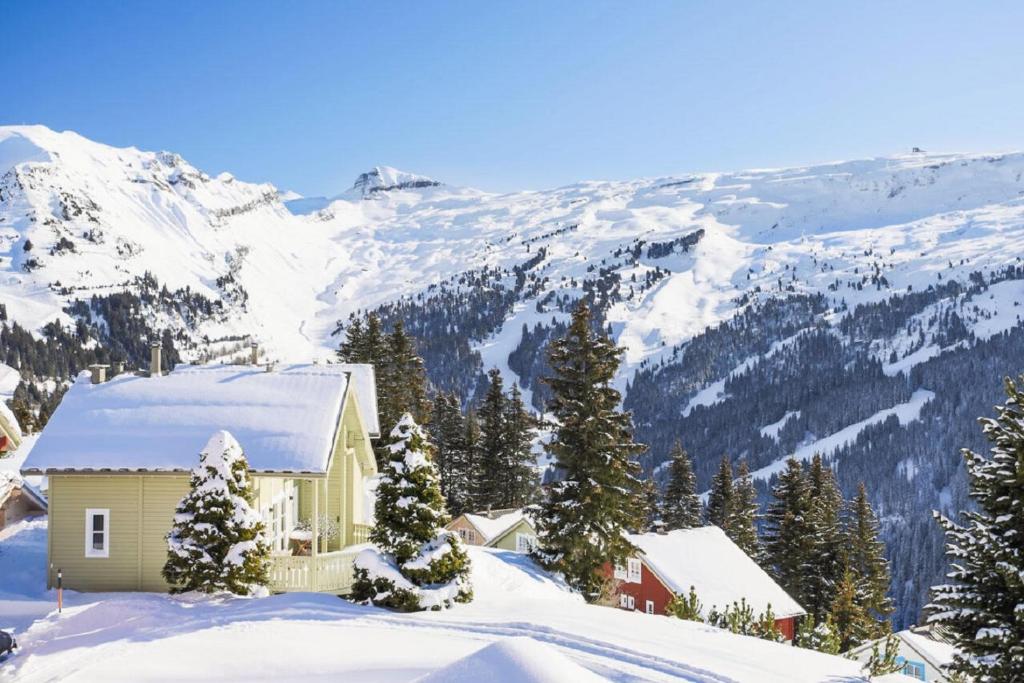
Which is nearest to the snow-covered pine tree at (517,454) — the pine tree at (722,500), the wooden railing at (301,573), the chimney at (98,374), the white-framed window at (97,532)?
Result: the pine tree at (722,500)

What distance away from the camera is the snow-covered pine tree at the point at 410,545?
20.8m

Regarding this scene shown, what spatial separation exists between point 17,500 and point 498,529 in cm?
2939

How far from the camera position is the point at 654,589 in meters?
53.7

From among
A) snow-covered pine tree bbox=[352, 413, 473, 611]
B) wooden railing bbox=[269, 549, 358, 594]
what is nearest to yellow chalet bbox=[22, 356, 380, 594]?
wooden railing bbox=[269, 549, 358, 594]

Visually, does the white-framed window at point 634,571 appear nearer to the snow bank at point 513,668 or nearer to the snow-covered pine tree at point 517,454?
the snow-covered pine tree at point 517,454

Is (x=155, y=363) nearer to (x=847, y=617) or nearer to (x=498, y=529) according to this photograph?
(x=498, y=529)

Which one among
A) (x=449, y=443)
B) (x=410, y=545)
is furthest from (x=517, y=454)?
(x=410, y=545)

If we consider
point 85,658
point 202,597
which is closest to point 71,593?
point 202,597

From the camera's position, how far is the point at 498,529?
184 ft

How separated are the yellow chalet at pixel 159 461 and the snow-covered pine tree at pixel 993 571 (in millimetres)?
14393

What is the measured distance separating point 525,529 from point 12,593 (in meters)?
33.6

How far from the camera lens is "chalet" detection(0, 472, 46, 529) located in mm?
30969

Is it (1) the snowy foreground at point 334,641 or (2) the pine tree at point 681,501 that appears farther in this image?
(2) the pine tree at point 681,501

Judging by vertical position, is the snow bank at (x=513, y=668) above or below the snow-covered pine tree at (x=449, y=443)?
below
